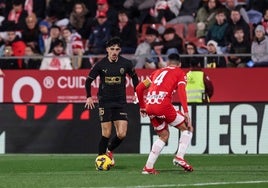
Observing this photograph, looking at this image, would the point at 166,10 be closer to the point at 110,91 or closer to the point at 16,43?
the point at 16,43

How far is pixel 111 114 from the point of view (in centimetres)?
1747

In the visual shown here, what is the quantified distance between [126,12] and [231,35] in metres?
3.04

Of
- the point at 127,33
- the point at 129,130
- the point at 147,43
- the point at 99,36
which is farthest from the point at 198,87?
the point at 99,36

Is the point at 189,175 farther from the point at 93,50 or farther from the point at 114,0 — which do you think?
the point at 114,0

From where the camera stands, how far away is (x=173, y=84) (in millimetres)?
16000

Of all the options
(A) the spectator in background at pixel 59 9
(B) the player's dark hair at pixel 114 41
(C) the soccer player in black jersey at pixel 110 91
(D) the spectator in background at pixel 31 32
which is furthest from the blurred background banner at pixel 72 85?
(B) the player's dark hair at pixel 114 41

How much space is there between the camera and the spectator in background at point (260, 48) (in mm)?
23938

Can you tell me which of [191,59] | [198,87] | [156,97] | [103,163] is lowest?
[103,163]

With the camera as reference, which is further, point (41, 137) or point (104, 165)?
point (41, 137)

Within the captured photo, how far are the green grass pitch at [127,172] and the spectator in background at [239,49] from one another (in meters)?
4.41

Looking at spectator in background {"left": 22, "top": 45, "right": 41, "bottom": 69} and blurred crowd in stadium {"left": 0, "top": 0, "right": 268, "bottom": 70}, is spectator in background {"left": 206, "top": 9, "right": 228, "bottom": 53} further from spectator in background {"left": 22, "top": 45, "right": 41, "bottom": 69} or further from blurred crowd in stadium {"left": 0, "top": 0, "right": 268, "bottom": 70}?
spectator in background {"left": 22, "top": 45, "right": 41, "bottom": 69}

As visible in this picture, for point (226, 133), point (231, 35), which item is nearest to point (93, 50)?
point (231, 35)

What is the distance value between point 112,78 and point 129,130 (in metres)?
4.24

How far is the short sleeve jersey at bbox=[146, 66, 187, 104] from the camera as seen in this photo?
16.0 meters
